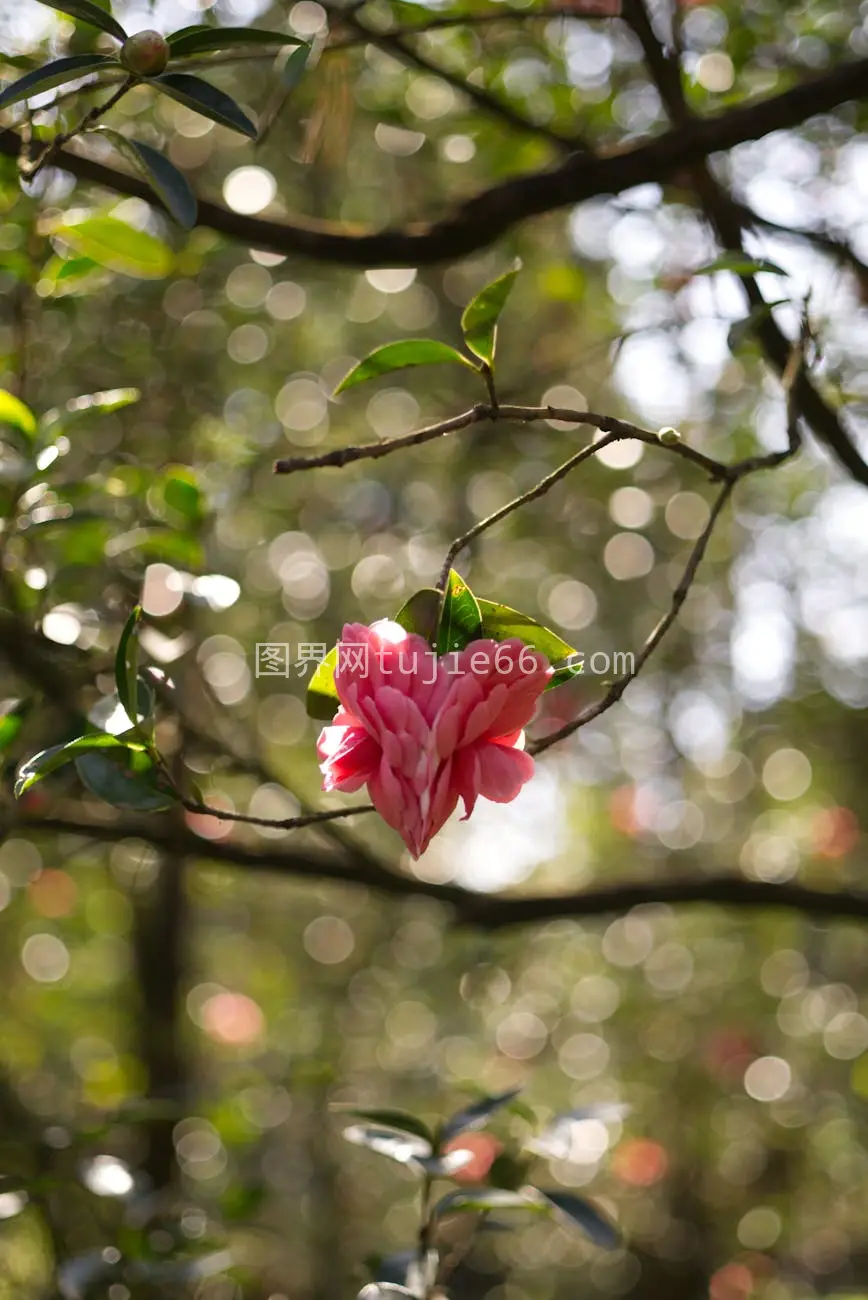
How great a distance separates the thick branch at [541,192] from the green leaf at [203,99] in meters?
0.48

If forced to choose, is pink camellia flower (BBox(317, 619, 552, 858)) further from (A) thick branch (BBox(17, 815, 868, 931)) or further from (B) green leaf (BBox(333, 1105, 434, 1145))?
(A) thick branch (BBox(17, 815, 868, 931))

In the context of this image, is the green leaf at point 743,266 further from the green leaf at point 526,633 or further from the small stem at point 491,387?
the green leaf at point 526,633

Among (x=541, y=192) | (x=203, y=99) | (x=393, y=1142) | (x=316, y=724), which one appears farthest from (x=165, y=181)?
(x=316, y=724)

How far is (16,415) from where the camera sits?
1.36 m

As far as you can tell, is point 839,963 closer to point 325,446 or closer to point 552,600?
point 552,600

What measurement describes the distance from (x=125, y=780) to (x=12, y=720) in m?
0.31

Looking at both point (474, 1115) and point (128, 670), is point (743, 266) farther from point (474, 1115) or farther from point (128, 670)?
point (474, 1115)

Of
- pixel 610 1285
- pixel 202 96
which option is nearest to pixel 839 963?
pixel 610 1285

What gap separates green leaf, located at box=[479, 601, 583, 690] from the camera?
839 millimetres

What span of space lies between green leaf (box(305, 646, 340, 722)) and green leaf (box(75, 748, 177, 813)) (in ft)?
0.58

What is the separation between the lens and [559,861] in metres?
4.97

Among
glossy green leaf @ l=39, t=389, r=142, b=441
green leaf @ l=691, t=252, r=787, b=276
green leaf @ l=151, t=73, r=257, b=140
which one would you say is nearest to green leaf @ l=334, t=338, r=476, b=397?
green leaf @ l=151, t=73, r=257, b=140

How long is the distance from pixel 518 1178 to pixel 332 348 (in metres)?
2.48

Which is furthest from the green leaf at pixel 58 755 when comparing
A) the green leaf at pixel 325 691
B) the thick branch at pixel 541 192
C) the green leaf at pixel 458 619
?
the thick branch at pixel 541 192
